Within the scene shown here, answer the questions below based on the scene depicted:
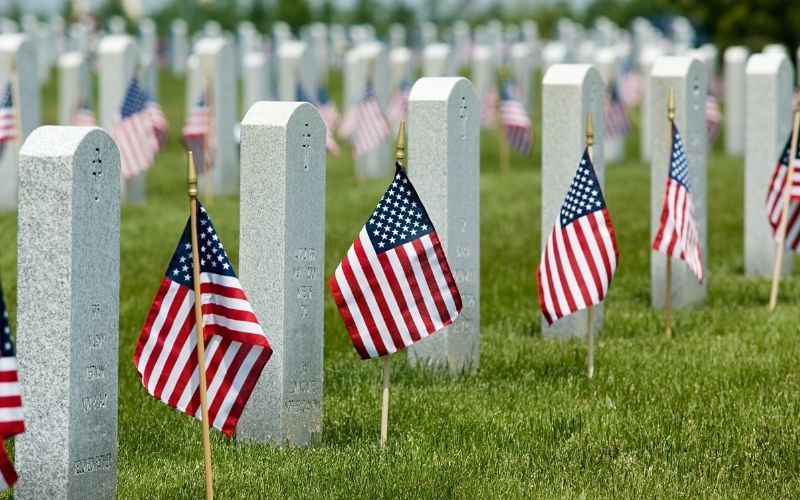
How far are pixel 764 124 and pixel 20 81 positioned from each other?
8.26 meters

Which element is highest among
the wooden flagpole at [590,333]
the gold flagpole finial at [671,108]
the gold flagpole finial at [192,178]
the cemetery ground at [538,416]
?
the gold flagpole finial at [671,108]

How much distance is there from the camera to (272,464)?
7555mm

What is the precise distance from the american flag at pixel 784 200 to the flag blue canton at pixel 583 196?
10.4ft

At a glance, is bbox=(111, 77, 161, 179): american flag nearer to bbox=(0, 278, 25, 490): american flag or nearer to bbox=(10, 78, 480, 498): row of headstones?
bbox=(10, 78, 480, 498): row of headstones

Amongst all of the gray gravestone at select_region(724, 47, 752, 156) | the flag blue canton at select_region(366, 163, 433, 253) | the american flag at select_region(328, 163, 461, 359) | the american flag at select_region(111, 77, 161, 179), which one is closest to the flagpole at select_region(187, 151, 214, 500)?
the american flag at select_region(328, 163, 461, 359)

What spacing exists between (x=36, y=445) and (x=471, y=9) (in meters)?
59.4

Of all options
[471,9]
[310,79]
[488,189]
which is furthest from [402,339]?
[471,9]

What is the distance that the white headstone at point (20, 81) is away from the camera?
1748 centimetres

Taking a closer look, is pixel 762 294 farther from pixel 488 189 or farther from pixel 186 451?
pixel 488 189

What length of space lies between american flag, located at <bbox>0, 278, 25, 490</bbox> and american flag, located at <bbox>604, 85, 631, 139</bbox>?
64.8 feet

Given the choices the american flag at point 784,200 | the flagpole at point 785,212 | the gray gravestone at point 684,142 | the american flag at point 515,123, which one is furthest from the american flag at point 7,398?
the american flag at point 515,123

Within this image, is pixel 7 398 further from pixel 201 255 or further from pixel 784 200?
pixel 784 200

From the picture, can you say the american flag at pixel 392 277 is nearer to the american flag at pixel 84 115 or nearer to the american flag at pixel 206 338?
the american flag at pixel 206 338

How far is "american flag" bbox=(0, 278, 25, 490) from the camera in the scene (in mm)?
5797
